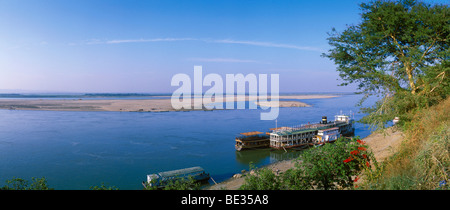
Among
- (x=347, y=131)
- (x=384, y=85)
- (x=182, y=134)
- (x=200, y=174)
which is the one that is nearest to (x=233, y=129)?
(x=182, y=134)

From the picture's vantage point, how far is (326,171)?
6.83 metres

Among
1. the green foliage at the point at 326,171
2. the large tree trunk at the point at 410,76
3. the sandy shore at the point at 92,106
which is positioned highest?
the large tree trunk at the point at 410,76

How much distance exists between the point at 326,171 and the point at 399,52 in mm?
7058

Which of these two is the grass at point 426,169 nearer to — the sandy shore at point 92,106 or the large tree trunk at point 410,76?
the large tree trunk at point 410,76

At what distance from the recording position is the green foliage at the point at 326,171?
6.86m

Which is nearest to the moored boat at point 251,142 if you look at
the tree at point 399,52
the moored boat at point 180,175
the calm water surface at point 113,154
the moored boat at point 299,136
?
the calm water surface at point 113,154

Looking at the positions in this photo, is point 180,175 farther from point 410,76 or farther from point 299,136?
point 299,136

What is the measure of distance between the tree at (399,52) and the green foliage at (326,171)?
12.6 ft

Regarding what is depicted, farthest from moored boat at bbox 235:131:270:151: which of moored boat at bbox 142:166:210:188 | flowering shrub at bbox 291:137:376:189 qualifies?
flowering shrub at bbox 291:137:376:189

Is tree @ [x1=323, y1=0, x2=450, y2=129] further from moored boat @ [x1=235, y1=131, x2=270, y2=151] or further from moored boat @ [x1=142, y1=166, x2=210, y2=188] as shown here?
moored boat @ [x1=235, y1=131, x2=270, y2=151]

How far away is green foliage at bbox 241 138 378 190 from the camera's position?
686cm

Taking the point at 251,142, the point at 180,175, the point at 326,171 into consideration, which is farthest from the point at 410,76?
the point at 251,142

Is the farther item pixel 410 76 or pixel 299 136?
pixel 299 136
